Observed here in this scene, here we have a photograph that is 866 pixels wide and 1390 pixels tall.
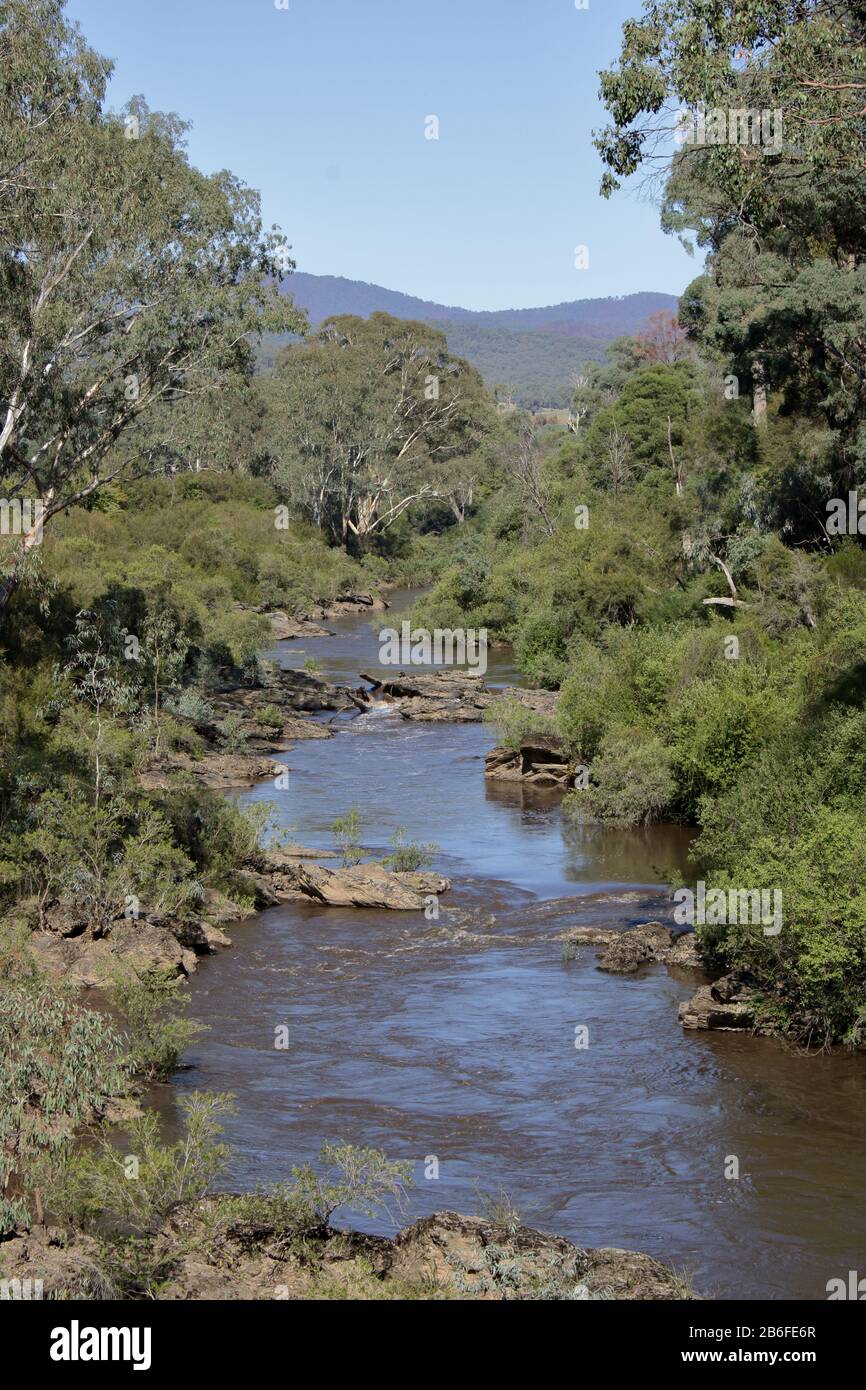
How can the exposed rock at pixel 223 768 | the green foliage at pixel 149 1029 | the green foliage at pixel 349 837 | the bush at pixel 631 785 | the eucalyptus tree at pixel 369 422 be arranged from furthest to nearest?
the eucalyptus tree at pixel 369 422, the exposed rock at pixel 223 768, the bush at pixel 631 785, the green foliage at pixel 349 837, the green foliage at pixel 149 1029

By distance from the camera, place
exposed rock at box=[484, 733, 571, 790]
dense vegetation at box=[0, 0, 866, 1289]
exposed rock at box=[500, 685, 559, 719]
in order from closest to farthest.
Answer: dense vegetation at box=[0, 0, 866, 1289], exposed rock at box=[484, 733, 571, 790], exposed rock at box=[500, 685, 559, 719]

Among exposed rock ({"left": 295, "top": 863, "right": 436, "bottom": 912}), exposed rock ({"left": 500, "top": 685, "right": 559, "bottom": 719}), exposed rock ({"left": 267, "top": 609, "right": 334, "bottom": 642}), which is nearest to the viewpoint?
exposed rock ({"left": 295, "top": 863, "right": 436, "bottom": 912})

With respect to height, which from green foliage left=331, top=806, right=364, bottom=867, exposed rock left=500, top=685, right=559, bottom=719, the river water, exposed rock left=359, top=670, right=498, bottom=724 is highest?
exposed rock left=500, top=685, right=559, bottom=719

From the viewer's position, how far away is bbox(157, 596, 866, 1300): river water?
10266mm

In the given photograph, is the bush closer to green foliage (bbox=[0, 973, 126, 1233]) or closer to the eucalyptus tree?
green foliage (bbox=[0, 973, 126, 1233])

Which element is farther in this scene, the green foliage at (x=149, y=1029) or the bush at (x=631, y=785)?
the bush at (x=631, y=785)

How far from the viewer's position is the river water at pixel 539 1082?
10266 mm

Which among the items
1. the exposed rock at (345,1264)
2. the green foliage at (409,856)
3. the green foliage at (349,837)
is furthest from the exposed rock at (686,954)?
the exposed rock at (345,1264)

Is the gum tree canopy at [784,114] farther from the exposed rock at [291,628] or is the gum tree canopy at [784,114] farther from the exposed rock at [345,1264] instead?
the exposed rock at [291,628]

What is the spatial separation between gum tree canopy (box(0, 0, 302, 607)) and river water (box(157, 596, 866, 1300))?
8.02 meters

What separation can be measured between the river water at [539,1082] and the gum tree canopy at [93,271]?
8.02 metres

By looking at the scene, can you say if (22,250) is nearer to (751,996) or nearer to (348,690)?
(751,996)
